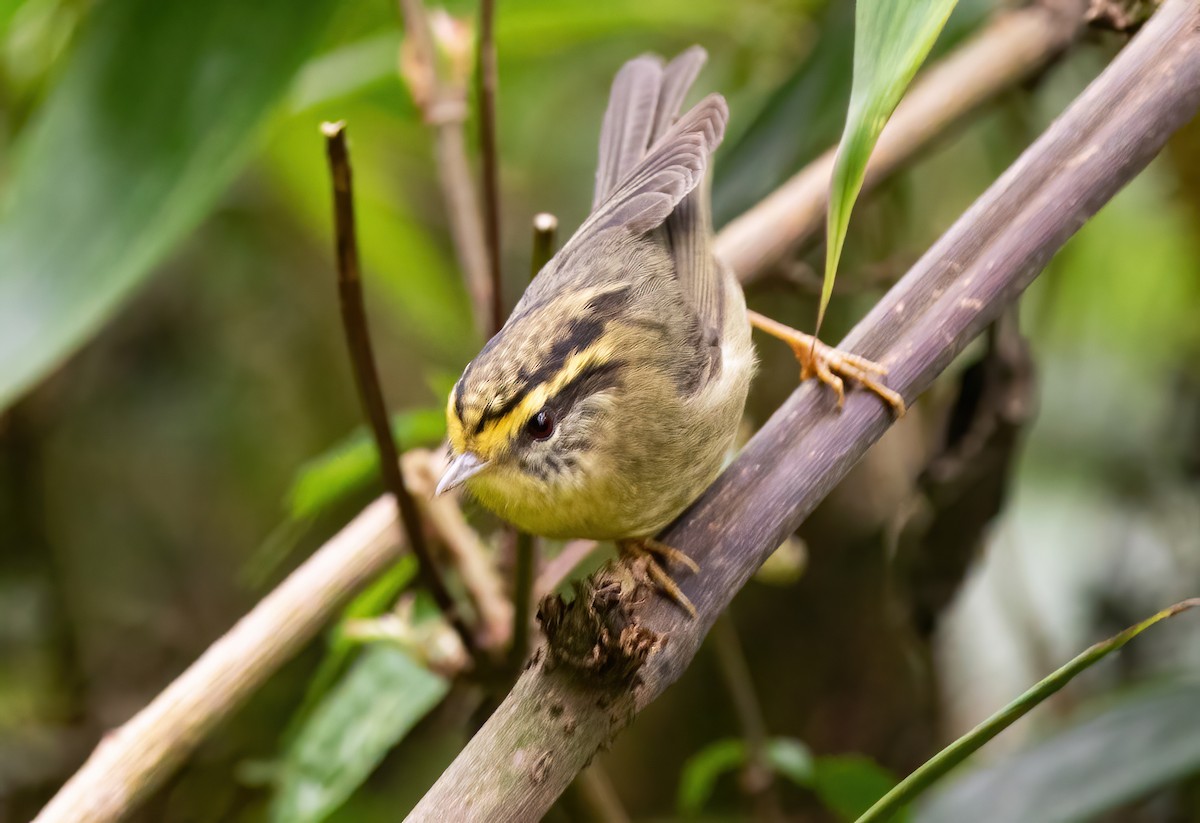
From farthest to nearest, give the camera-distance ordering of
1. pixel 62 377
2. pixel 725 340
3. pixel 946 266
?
pixel 62 377 → pixel 725 340 → pixel 946 266

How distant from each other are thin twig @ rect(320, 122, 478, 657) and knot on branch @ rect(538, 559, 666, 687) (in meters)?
0.52

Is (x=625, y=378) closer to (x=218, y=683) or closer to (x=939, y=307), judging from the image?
(x=939, y=307)

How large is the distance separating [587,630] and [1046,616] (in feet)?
7.29

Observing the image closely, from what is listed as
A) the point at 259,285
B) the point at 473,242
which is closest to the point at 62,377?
the point at 259,285

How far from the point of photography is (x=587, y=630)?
0.93 meters

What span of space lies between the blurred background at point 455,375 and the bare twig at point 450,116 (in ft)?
0.68

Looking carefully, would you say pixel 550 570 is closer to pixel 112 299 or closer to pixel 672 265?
pixel 672 265

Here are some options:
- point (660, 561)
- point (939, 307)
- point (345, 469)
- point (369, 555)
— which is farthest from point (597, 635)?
point (345, 469)

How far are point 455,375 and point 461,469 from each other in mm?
807

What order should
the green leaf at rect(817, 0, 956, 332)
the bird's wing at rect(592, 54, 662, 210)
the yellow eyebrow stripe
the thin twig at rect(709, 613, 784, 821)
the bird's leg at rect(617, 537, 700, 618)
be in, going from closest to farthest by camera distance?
the green leaf at rect(817, 0, 956, 332) < the bird's leg at rect(617, 537, 700, 618) < the yellow eyebrow stripe < the bird's wing at rect(592, 54, 662, 210) < the thin twig at rect(709, 613, 784, 821)

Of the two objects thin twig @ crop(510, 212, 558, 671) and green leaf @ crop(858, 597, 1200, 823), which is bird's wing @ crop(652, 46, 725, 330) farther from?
green leaf @ crop(858, 597, 1200, 823)

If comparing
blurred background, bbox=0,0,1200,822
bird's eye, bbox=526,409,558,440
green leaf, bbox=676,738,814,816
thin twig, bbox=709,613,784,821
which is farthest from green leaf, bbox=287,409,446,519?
green leaf, bbox=676,738,814,816

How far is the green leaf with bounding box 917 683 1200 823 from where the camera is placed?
1.84m

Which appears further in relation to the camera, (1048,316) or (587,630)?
(1048,316)
